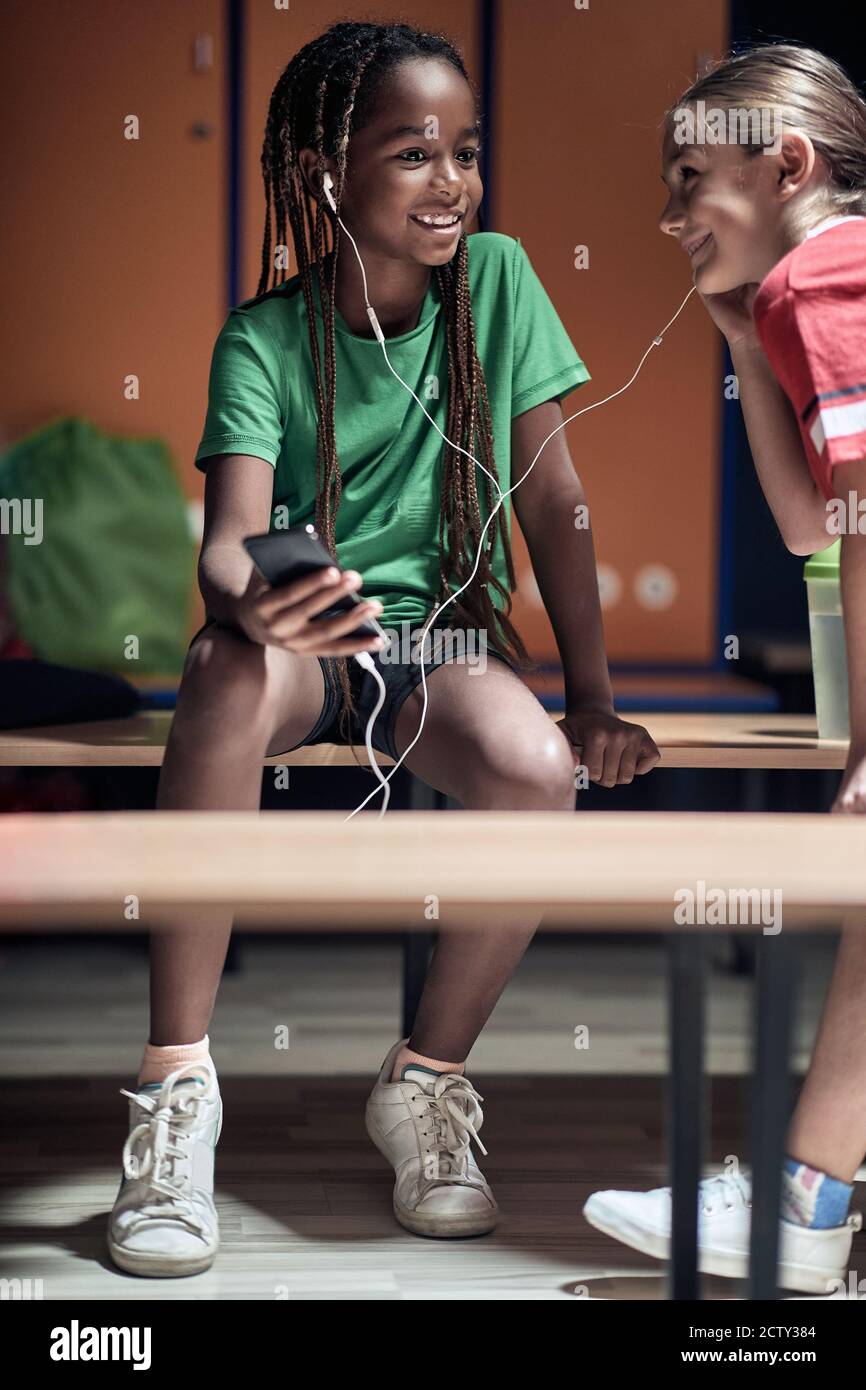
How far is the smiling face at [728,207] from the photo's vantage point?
141 centimetres

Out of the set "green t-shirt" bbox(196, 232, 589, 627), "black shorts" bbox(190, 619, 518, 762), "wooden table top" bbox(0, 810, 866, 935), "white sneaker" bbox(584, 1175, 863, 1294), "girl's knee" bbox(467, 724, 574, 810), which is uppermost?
"green t-shirt" bbox(196, 232, 589, 627)

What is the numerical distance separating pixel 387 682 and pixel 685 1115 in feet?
1.85

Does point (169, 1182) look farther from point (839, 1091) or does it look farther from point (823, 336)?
point (823, 336)

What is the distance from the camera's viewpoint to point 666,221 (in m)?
1.43

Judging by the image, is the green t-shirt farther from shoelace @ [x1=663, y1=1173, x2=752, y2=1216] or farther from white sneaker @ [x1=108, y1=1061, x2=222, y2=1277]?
shoelace @ [x1=663, y1=1173, x2=752, y2=1216]

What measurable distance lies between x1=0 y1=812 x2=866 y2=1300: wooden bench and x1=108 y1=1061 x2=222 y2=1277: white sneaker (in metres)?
0.63

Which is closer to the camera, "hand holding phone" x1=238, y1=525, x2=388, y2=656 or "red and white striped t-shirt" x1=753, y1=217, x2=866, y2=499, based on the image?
"hand holding phone" x1=238, y1=525, x2=388, y2=656

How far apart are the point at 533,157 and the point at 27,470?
1055mm

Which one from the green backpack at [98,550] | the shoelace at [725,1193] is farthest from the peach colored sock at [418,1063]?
the green backpack at [98,550]

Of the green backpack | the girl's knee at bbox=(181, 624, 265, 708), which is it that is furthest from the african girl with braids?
the green backpack

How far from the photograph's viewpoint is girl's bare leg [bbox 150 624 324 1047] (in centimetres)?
129

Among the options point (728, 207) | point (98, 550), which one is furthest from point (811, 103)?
point (98, 550)

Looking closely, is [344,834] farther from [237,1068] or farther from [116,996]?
[116,996]

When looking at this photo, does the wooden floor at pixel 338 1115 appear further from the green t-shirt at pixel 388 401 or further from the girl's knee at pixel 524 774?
the green t-shirt at pixel 388 401
